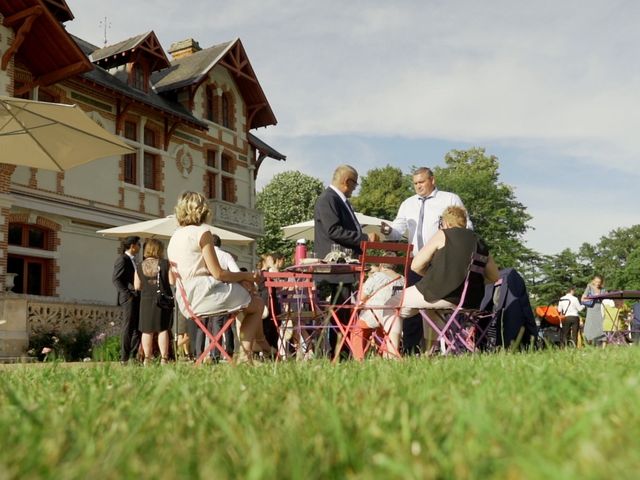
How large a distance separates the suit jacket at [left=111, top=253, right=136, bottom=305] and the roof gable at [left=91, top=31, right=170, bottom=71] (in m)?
14.9

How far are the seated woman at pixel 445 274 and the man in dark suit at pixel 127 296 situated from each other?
520 centimetres

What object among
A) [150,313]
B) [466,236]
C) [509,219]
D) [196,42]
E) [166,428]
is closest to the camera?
[166,428]

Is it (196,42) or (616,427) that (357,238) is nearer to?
(616,427)

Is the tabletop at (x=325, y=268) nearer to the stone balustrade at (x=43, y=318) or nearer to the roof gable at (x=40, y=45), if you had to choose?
the stone balustrade at (x=43, y=318)

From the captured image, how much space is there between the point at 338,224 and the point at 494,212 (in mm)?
47990

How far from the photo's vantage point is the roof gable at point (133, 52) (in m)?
24.3

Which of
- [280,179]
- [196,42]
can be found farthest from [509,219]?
[196,42]

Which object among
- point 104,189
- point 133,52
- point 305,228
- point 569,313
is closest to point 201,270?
point 305,228

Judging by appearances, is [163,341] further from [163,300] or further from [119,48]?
[119,48]

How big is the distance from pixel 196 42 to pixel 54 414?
29.5 meters

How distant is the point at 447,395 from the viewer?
8.30ft

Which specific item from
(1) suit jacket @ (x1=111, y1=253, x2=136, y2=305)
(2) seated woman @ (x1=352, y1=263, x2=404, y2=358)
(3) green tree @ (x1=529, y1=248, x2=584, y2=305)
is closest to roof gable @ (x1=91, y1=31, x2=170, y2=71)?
(1) suit jacket @ (x1=111, y1=253, x2=136, y2=305)

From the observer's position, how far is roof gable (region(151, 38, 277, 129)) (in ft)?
87.0

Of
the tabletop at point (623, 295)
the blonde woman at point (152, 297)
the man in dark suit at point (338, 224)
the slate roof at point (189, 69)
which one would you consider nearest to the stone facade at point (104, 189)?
the slate roof at point (189, 69)
